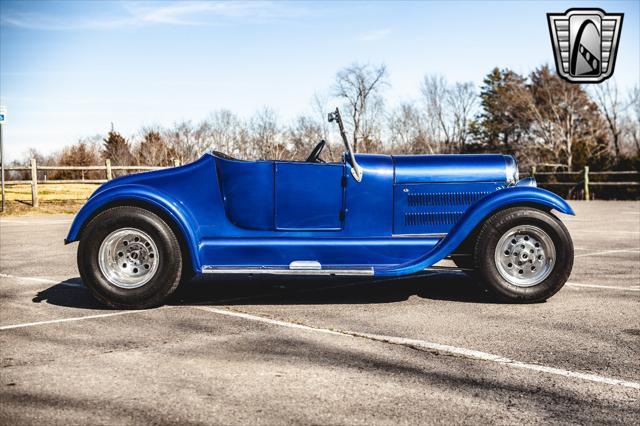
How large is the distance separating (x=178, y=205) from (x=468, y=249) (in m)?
2.62

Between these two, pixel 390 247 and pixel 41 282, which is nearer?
pixel 390 247

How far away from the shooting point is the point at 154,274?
5234 millimetres

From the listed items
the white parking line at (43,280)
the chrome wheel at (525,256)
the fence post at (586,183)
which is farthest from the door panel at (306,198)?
the fence post at (586,183)

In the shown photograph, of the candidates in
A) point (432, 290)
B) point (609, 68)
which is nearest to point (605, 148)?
point (609, 68)

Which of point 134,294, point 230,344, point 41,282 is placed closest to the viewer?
point 230,344

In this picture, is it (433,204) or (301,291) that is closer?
(433,204)

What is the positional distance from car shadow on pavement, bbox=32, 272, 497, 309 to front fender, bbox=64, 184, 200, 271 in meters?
0.62

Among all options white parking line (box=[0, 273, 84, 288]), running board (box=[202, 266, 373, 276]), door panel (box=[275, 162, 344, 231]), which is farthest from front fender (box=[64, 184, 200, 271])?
white parking line (box=[0, 273, 84, 288])

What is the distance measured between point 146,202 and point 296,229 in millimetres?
1278

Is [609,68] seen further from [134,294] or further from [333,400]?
[333,400]

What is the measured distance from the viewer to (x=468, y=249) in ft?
19.0

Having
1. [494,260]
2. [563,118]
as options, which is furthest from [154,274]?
[563,118]

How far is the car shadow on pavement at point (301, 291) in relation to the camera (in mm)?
5637

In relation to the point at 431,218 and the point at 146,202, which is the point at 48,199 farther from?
the point at 431,218
